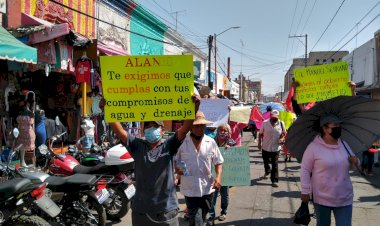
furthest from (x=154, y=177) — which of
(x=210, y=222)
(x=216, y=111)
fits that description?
(x=216, y=111)

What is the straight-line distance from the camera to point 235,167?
649cm

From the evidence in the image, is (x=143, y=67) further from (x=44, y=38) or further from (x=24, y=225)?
(x=44, y=38)

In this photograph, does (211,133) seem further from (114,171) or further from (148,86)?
(148,86)

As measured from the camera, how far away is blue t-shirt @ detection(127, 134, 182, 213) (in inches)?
134

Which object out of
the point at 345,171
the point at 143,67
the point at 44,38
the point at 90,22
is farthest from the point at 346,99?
the point at 90,22

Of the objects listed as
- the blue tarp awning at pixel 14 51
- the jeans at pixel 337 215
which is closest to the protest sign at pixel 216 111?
the jeans at pixel 337 215

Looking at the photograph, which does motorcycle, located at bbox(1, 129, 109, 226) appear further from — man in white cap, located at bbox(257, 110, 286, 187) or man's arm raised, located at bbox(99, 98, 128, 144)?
man in white cap, located at bbox(257, 110, 286, 187)

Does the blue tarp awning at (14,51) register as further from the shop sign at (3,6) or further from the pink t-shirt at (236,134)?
the pink t-shirt at (236,134)

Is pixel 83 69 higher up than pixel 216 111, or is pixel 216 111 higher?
pixel 83 69

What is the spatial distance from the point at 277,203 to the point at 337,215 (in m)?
3.41

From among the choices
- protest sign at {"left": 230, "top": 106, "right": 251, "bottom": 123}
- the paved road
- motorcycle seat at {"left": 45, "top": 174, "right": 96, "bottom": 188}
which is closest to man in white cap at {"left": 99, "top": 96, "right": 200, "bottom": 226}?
motorcycle seat at {"left": 45, "top": 174, "right": 96, "bottom": 188}

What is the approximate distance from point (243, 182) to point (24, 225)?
140 inches

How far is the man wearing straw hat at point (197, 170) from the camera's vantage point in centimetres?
454

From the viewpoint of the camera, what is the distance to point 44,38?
8.75 metres
